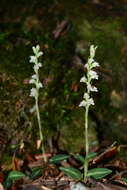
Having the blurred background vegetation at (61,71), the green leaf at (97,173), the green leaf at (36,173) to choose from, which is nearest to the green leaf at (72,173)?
the green leaf at (97,173)

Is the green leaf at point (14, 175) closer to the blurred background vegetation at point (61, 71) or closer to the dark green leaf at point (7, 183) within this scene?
the dark green leaf at point (7, 183)

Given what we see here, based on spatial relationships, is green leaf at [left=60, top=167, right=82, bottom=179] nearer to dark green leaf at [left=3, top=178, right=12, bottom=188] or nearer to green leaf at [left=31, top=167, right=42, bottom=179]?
green leaf at [left=31, top=167, right=42, bottom=179]

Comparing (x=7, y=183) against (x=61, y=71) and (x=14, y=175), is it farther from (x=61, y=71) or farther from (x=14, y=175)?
(x=61, y=71)

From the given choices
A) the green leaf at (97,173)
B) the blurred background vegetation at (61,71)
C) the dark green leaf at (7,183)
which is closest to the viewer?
the green leaf at (97,173)

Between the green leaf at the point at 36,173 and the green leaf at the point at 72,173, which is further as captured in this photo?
the green leaf at the point at 36,173

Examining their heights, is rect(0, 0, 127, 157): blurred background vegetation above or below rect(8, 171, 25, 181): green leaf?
above

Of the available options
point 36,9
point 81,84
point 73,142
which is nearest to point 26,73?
point 81,84

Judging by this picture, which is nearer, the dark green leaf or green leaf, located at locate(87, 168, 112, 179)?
green leaf, located at locate(87, 168, 112, 179)

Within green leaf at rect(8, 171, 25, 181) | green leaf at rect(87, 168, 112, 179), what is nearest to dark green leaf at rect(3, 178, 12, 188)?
green leaf at rect(8, 171, 25, 181)

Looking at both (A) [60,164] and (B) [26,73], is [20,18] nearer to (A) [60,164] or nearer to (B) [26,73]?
(B) [26,73]

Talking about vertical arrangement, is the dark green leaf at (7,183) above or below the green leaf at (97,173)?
below
